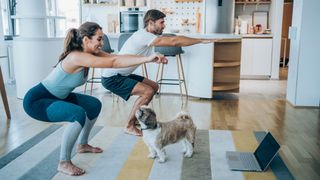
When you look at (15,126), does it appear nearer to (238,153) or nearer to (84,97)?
(84,97)

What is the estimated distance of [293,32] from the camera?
4.59 metres

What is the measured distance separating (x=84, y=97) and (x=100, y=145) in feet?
1.79

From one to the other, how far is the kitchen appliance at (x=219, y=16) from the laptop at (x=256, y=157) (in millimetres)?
4416

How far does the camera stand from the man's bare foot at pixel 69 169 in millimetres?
2378

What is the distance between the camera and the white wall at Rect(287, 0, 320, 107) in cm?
429

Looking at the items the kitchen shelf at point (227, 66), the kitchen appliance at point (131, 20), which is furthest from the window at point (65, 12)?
the kitchen shelf at point (227, 66)

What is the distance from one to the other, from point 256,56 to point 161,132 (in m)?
5.22

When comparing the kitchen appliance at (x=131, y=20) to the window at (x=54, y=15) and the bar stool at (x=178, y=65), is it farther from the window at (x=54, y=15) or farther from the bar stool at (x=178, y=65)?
the bar stool at (x=178, y=65)

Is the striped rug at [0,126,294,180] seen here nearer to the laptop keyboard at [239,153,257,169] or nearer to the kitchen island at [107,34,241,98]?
the laptop keyboard at [239,153,257,169]

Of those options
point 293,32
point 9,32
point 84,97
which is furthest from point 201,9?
point 84,97

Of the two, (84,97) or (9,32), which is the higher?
(9,32)

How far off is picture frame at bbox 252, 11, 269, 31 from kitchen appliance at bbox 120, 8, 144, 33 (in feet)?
8.46

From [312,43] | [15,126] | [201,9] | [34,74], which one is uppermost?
[201,9]

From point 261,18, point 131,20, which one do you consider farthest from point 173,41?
point 261,18
